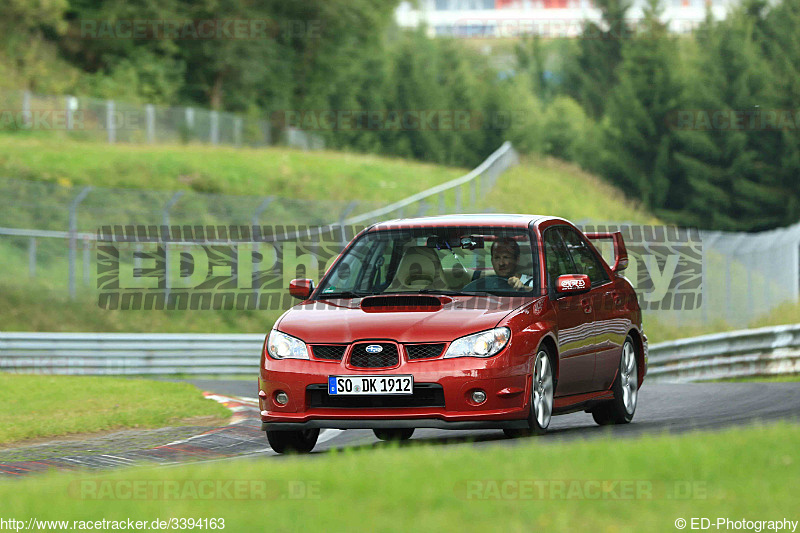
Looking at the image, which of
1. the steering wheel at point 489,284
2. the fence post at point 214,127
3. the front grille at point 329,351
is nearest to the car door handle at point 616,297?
the steering wheel at point 489,284

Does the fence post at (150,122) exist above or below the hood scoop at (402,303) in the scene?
below

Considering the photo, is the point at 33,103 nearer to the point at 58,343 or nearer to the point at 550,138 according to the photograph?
the point at 58,343

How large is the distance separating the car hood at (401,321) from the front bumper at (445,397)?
0.60 ft

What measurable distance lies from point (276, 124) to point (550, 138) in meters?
36.3

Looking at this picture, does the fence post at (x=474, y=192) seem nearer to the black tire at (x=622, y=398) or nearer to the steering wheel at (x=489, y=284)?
the black tire at (x=622, y=398)

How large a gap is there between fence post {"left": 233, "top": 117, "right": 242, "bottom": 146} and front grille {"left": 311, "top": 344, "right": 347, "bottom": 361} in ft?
142

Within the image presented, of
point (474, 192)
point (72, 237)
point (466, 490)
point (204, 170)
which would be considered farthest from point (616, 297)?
point (204, 170)

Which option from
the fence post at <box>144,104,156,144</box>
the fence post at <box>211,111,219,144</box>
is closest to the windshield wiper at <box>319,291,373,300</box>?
the fence post at <box>144,104,156,144</box>

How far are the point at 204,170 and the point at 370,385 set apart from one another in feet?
108

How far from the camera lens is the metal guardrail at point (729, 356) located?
60.2ft

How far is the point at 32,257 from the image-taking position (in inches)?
1078

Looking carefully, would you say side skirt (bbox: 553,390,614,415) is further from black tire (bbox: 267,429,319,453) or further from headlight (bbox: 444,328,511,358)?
black tire (bbox: 267,429,319,453)

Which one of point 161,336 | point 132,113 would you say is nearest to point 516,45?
point 132,113

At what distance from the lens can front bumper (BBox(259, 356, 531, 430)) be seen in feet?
29.8
